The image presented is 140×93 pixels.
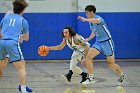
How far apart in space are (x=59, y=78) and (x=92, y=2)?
16.1ft

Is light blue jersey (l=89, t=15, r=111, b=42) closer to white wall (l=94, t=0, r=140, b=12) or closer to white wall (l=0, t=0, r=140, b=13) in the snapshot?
white wall (l=0, t=0, r=140, b=13)

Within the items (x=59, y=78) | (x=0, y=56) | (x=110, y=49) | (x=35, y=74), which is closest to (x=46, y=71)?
(x=35, y=74)

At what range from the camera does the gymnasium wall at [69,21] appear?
14.1 metres

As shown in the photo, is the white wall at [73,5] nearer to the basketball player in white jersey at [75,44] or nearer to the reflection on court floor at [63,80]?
the reflection on court floor at [63,80]

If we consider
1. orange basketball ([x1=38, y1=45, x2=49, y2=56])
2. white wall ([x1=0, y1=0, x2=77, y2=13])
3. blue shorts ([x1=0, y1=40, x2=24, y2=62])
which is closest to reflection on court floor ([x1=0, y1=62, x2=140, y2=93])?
orange basketball ([x1=38, y1=45, x2=49, y2=56])

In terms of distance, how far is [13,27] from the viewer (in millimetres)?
7141

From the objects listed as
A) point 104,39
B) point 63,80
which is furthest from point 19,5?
point 63,80

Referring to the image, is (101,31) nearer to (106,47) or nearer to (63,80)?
(106,47)

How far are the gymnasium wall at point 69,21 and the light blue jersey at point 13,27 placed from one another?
689 cm

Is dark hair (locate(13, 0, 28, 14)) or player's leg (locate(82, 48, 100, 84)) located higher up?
dark hair (locate(13, 0, 28, 14))

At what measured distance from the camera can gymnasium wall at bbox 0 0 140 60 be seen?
14078 millimetres

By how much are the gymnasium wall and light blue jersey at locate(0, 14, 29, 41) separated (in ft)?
22.6

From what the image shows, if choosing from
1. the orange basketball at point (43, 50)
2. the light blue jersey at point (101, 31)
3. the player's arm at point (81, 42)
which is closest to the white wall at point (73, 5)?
the light blue jersey at point (101, 31)

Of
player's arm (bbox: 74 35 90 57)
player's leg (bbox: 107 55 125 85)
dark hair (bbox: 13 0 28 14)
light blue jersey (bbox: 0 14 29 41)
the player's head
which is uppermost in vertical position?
dark hair (bbox: 13 0 28 14)
